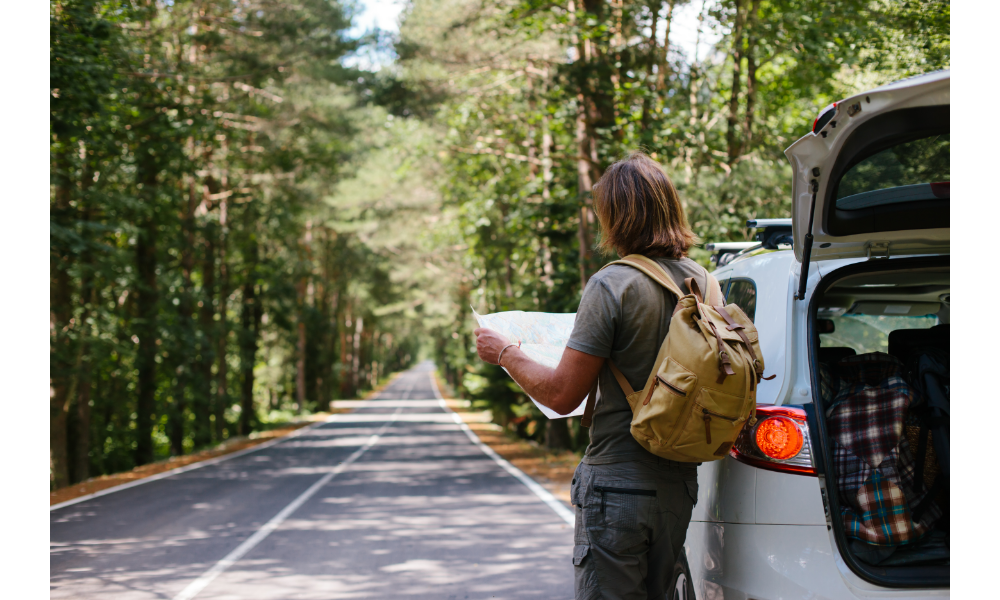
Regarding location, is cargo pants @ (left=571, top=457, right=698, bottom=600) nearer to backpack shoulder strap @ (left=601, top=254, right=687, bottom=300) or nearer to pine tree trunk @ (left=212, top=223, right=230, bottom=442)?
backpack shoulder strap @ (left=601, top=254, right=687, bottom=300)

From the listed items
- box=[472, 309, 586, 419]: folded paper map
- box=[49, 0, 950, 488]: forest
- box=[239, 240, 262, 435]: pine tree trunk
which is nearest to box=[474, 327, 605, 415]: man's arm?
box=[472, 309, 586, 419]: folded paper map

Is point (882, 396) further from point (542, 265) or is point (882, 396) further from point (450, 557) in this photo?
point (542, 265)

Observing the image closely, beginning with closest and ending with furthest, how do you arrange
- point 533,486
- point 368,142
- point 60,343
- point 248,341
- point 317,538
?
point 317,538 < point 533,486 < point 60,343 < point 248,341 < point 368,142

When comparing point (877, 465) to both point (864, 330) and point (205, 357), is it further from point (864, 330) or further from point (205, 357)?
point (205, 357)

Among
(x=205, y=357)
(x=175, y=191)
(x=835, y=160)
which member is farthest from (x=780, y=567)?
(x=205, y=357)

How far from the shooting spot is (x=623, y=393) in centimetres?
251

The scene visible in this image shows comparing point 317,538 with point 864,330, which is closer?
point 864,330

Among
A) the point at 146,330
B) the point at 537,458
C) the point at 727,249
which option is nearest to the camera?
the point at 727,249

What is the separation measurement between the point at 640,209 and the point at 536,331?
2.28 ft

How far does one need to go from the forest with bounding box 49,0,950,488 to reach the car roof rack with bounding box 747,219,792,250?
421 centimetres

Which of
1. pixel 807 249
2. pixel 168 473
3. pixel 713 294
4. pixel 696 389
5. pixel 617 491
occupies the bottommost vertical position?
pixel 168 473

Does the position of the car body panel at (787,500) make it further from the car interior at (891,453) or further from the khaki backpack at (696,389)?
the khaki backpack at (696,389)

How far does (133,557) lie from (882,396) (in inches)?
266

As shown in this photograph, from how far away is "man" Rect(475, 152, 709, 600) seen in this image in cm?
241
